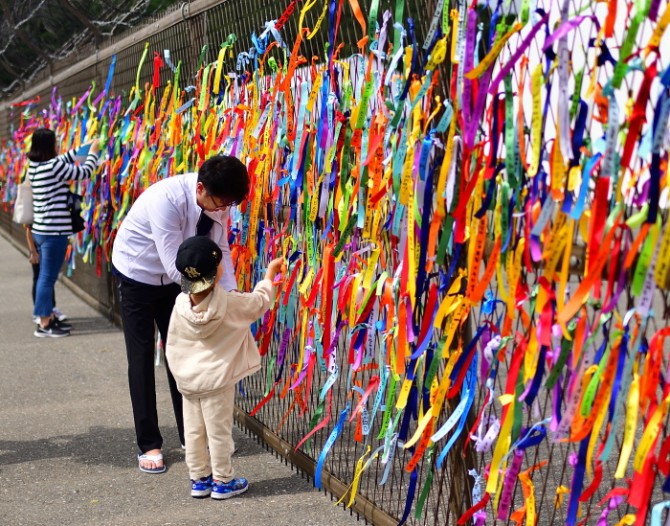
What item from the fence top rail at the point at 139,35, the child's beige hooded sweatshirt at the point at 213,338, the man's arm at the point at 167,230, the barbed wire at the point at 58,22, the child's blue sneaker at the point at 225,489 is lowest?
the child's blue sneaker at the point at 225,489

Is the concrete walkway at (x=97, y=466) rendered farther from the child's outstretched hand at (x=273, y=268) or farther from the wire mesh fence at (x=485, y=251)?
the child's outstretched hand at (x=273, y=268)

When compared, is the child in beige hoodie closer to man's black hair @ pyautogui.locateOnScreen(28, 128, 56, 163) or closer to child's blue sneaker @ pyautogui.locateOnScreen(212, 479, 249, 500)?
child's blue sneaker @ pyautogui.locateOnScreen(212, 479, 249, 500)

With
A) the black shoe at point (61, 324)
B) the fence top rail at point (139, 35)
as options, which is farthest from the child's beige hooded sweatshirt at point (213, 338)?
the black shoe at point (61, 324)

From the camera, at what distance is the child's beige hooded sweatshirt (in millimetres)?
4484

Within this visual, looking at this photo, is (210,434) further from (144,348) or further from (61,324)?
(61,324)

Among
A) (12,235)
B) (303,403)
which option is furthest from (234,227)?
(12,235)

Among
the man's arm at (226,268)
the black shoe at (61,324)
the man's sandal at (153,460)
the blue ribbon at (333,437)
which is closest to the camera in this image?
the blue ribbon at (333,437)

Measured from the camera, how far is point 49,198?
8.64m

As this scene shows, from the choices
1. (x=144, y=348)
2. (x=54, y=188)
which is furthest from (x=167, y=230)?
(x=54, y=188)

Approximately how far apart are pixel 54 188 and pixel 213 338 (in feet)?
14.7

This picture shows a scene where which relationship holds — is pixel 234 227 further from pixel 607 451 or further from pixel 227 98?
pixel 607 451

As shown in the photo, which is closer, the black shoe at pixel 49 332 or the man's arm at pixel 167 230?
the man's arm at pixel 167 230

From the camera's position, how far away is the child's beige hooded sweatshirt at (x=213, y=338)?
14.7 feet

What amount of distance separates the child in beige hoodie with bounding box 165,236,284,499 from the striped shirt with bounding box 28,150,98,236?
13.5 ft
